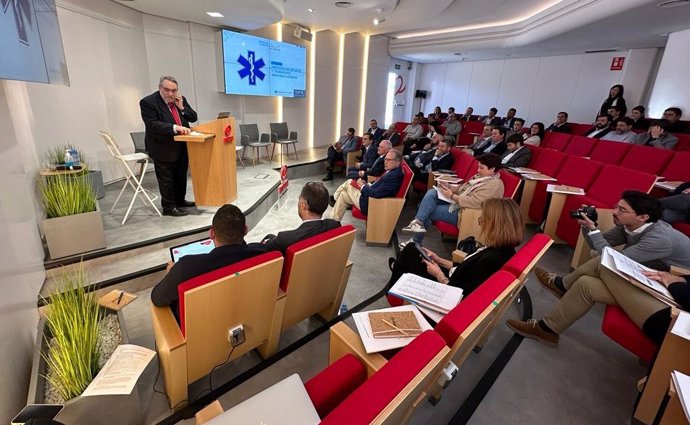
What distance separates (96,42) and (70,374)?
4793 millimetres

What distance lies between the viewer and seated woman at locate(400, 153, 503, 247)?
122 inches

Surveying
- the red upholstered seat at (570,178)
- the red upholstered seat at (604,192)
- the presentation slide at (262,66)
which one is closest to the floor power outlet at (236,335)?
the red upholstered seat at (604,192)

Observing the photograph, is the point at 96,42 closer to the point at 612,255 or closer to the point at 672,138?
the point at 612,255

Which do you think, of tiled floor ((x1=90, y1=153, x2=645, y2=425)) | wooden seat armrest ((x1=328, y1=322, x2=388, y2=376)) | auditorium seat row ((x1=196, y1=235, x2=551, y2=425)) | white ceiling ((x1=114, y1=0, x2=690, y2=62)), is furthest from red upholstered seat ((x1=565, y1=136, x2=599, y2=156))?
wooden seat armrest ((x1=328, y1=322, x2=388, y2=376))

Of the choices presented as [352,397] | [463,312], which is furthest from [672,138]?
[352,397]

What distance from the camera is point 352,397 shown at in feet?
2.49

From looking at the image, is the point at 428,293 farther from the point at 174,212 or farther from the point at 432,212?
the point at 174,212

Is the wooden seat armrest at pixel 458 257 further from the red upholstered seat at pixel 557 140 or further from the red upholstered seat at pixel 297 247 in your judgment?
the red upholstered seat at pixel 557 140

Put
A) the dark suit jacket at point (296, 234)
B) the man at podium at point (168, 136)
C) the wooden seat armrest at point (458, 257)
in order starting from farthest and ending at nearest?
the man at podium at point (168, 136) < the wooden seat armrest at point (458, 257) < the dark suit jacket at point (296, 234)

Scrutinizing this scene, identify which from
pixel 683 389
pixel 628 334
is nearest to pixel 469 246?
pixel 628 334

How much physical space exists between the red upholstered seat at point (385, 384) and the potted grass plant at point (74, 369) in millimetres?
1216

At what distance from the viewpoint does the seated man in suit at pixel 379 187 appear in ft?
11.5

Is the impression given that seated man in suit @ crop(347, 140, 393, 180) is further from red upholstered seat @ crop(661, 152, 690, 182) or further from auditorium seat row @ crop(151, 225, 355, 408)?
red upholstered seat @ crop(661, 152, 690, 182)

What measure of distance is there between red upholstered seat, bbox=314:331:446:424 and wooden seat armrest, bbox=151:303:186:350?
0.96m
